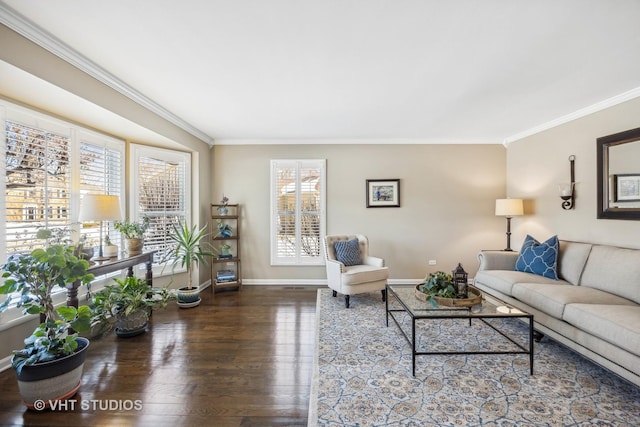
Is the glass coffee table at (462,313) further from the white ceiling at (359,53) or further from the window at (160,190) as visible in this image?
the window at (160,190)

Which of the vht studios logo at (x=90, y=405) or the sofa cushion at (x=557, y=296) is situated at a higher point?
the sofa cushion at (x=557, y=296)

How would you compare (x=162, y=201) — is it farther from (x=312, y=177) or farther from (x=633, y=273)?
(x=633, y=273)

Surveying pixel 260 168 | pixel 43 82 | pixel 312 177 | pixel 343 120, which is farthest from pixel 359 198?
pixel 43 82

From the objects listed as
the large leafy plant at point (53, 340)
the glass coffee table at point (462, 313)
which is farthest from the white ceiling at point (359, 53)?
the glass coffee table at point (462, 313)

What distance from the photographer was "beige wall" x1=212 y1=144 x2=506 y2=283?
15.1 feet

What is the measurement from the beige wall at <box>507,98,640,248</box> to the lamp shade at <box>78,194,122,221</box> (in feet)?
17.9

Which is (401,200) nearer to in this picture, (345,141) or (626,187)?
(345,141)

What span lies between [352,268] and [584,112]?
3.52 meters

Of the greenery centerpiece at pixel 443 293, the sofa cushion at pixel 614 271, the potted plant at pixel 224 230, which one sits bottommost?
the greenery centerpiece at pixel 443 293

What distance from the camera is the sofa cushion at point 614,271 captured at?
2.42 meters

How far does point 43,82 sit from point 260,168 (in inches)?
112

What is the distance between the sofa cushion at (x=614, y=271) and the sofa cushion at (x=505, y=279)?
0.33 m

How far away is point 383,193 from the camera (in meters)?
4.63

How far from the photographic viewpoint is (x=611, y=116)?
297 cm
